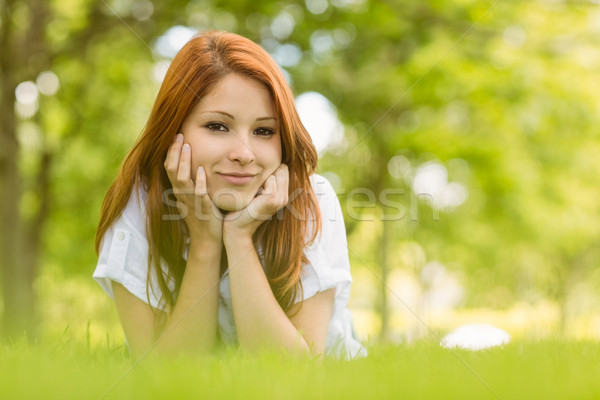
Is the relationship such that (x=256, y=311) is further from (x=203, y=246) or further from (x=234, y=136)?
(x=234, y=136)

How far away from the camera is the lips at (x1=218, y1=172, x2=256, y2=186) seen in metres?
2.50

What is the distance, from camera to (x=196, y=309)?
2.52 metres

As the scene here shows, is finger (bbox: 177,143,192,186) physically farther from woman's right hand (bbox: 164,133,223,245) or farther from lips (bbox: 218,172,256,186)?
lips (bbox: 218,172,256,186)

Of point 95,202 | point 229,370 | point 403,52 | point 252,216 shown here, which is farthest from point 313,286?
point 95,202

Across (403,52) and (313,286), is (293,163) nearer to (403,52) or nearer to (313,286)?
(313,286)

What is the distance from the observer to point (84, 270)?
1218cm

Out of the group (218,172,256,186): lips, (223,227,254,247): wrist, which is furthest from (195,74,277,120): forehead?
(223,227,254,247): wrist

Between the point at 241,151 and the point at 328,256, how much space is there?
0.70 metres

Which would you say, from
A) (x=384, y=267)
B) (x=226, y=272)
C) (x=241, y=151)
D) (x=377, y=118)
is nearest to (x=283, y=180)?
(x=241, y=151)

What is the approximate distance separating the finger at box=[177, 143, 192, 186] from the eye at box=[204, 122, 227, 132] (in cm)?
15

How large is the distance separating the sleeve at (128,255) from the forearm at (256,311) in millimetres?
428

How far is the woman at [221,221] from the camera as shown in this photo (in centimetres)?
246

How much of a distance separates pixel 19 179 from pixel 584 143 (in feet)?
34.8

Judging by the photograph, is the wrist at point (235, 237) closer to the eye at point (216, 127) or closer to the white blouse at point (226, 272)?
the white blouse at point (226, 272)
